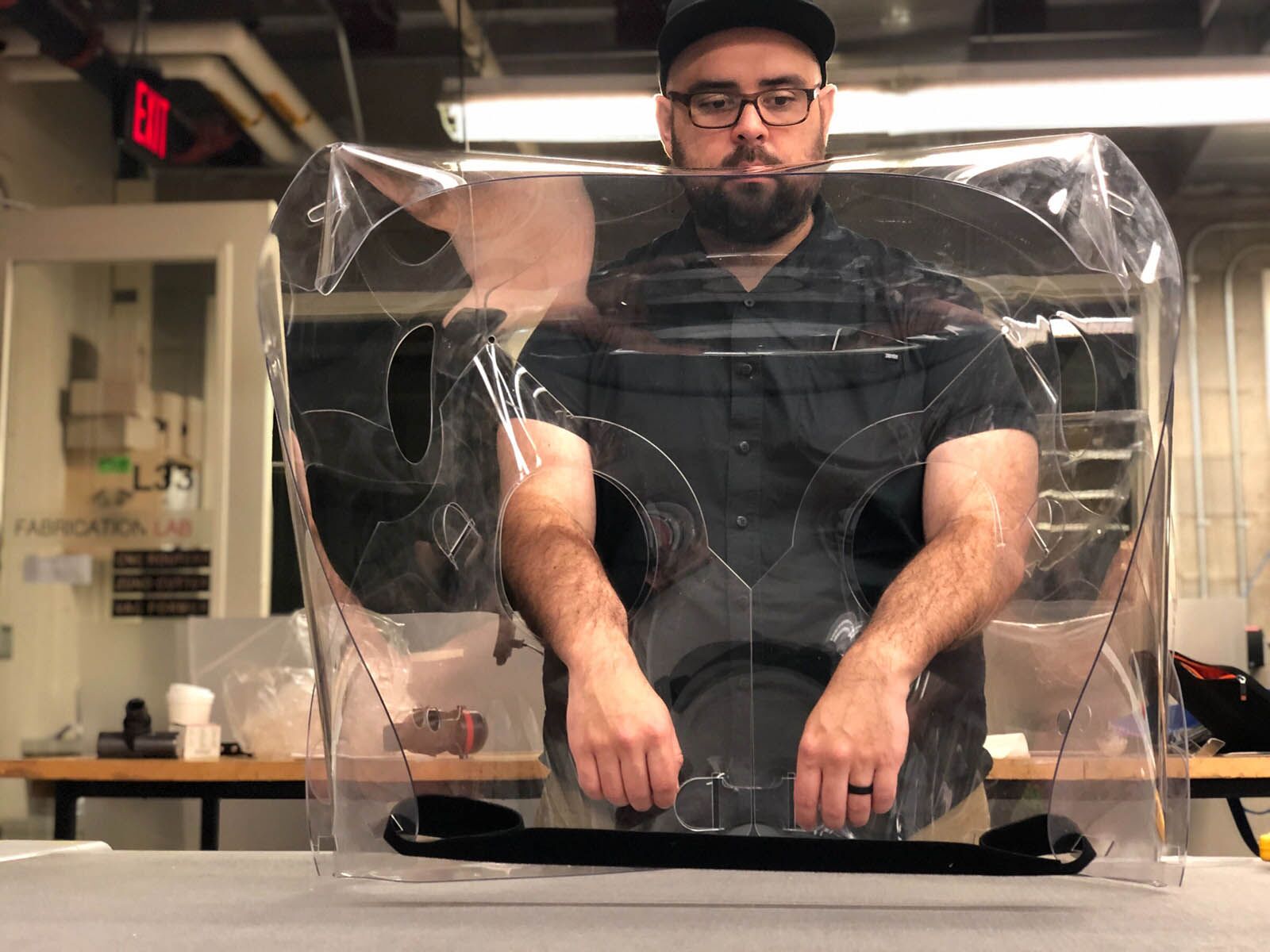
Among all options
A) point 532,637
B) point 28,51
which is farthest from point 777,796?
point 28,51

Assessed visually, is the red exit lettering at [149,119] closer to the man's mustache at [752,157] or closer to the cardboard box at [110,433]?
the cardboard box at [110,433]

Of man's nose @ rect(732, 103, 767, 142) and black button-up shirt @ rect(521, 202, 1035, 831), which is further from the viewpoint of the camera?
man's nose @ rect(732, 103, 767, 142)

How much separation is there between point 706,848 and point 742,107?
448 millimetres

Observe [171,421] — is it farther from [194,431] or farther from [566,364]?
[566,364]

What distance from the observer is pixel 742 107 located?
776mm

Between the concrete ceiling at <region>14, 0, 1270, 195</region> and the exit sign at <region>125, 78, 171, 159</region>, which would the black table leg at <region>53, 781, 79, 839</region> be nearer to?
the exit sign at <region>125, 78, 171, 159</region>

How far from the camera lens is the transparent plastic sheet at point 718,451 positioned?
0.60 m

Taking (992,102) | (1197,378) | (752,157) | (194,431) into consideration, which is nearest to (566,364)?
(752,157)

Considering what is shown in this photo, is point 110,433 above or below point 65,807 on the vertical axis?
above

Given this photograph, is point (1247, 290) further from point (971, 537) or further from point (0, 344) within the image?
point (971, 537)

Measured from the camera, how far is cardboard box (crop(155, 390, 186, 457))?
4012 mm

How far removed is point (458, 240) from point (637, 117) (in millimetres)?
3017

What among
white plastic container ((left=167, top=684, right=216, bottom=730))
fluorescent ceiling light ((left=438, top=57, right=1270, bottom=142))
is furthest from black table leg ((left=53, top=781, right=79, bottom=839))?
fluorescent ceiling light ((left=438, top=57, right=1270, bottom=142))

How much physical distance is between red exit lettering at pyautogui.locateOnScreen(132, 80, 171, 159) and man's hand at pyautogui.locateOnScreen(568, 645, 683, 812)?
3.45 m
